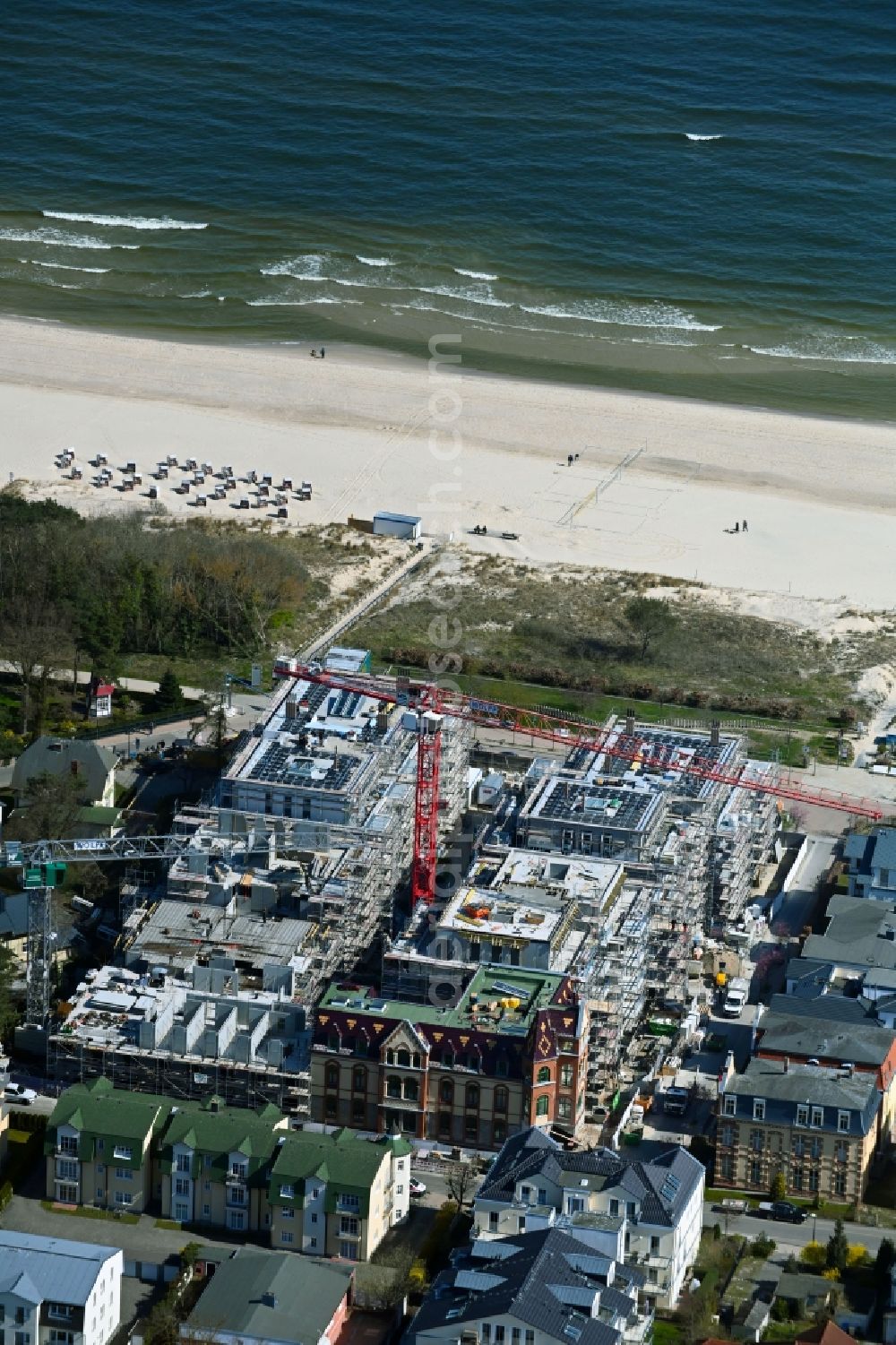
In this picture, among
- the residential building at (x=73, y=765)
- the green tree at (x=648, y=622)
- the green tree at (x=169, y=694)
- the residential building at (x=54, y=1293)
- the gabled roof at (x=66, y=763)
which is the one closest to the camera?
the residential building at (x=54, y=1293)

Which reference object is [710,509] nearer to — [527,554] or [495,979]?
[527,554]

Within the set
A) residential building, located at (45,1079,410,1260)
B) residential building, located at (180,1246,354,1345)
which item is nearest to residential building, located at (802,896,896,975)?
residential building, located at (45,1079,410,1260)

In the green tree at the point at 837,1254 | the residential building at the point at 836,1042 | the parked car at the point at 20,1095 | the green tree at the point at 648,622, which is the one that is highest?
the green tree at the point at 648,622

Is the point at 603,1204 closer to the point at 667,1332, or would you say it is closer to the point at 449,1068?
the point at 667,1332

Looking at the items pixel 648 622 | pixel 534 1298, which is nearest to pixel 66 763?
pixel 648 622

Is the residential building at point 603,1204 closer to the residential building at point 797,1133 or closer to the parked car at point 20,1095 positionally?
the residential building at point 797,1133

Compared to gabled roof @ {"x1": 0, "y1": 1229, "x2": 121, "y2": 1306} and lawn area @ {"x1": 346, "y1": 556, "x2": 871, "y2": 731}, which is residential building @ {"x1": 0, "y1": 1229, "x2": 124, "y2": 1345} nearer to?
gabled roof @ {"x1": 0, "y1": 1229, "x2": 121, "y2": 1306}

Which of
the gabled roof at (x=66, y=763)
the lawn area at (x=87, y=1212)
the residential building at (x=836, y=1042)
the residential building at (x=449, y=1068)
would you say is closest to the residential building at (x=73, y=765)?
the gabled roof at (x=66, y=763)
